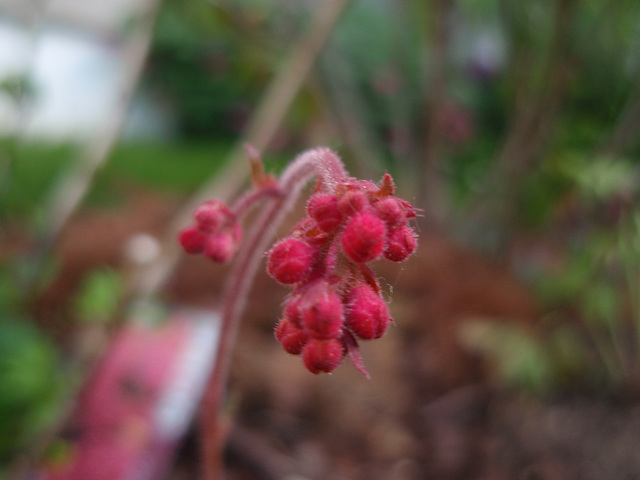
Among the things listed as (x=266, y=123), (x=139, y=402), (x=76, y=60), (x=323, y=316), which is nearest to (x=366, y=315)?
(x=323, y=316)

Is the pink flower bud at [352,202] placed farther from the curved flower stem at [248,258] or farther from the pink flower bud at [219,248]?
the pink flower bud at [219,248]

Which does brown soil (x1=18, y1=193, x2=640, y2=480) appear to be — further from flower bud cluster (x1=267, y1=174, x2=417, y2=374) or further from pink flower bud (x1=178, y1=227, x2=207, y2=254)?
flower bud cluster (x1=267, y1=174, x2=417, y2=374)

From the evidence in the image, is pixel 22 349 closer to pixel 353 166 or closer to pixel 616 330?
pixel 353 166

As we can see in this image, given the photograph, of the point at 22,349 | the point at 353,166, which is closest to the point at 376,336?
the point at 22,349

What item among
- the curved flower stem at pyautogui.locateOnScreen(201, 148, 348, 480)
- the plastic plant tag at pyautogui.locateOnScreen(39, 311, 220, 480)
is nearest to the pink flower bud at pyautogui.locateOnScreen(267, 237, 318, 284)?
the curved flower stem at pyautogui.locateOnScreen(201, 148, 348, 480)

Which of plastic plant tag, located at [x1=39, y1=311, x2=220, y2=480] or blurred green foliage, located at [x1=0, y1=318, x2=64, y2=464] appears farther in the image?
blurred green foliage, located at [x1=0, y1=318, x2=64, y2=464]

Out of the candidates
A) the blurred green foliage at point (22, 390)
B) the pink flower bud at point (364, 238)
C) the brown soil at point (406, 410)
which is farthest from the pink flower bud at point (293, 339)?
the blurred green foliage at point (22, 390)
